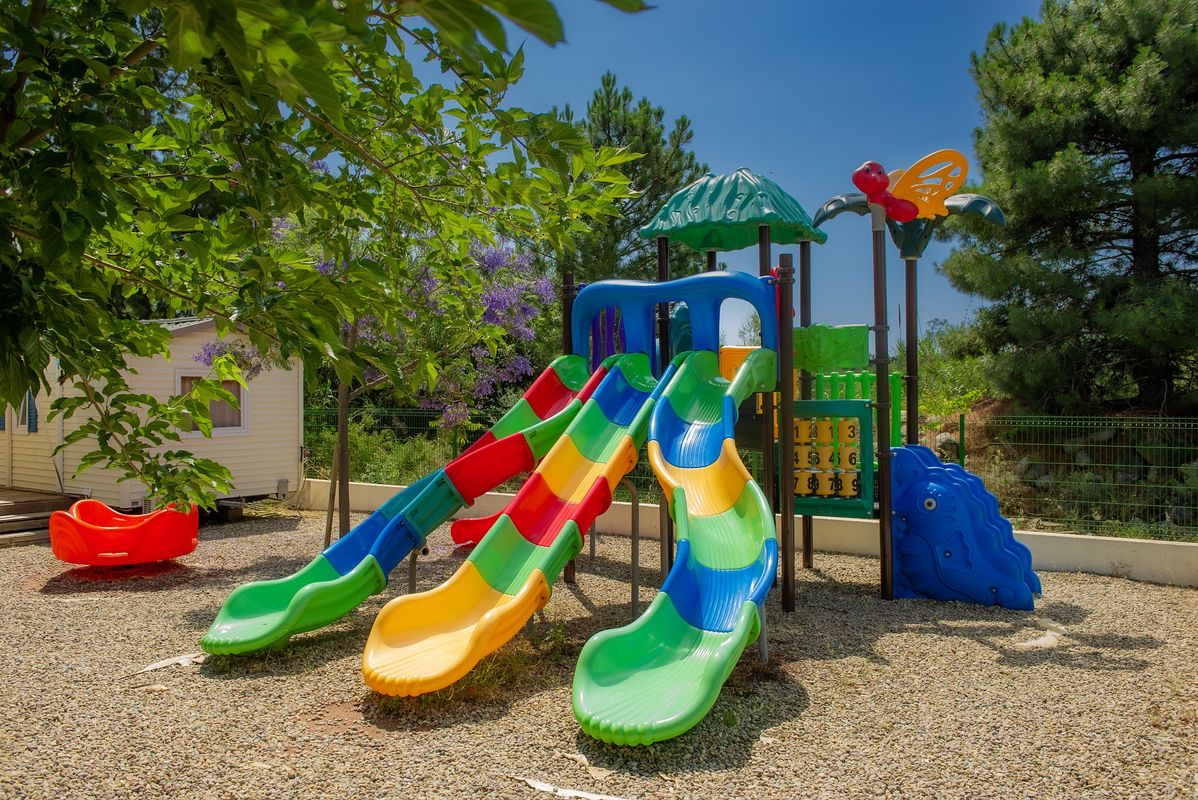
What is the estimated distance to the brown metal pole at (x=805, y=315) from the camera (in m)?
7.98

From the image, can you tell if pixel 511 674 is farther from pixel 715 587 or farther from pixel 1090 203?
pixel 1090 203

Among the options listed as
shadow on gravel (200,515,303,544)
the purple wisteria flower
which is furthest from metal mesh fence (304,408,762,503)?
the purple wisteria flower

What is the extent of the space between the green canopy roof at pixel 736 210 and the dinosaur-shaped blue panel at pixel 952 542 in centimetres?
231

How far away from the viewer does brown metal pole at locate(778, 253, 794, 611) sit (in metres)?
6.46

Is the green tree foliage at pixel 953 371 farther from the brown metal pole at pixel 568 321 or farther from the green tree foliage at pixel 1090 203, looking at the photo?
the brown metal pole at pixel 568 321

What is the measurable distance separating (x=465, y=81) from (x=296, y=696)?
150 inches

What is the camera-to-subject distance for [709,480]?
559 centimetres

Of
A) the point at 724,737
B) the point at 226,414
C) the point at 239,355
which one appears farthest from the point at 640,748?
the point at 226,414

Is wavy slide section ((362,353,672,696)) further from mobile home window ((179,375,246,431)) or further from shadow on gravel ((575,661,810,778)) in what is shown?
mobile home window ((179,375,246,431))

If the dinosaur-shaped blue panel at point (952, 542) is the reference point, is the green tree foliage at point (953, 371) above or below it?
above

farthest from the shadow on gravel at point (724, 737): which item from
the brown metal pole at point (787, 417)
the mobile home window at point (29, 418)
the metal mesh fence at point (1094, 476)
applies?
the mobile home window at point (29, 418)

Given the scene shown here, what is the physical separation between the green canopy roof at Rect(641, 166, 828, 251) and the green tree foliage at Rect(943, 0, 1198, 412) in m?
4.65

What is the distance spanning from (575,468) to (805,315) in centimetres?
321

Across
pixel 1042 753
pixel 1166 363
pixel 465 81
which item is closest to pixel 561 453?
pixel 1042 753
